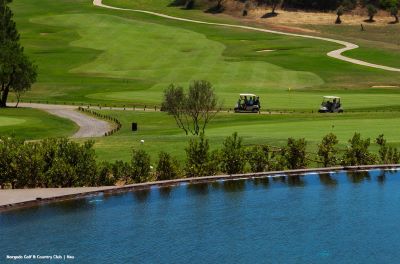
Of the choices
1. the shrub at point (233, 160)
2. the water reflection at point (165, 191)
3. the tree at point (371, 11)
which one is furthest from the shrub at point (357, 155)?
the tree at point (371, 11)

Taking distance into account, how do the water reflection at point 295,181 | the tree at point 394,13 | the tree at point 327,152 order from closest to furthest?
the water reflection at point 295,181, the tree at point 327,152, the tree at point 394,13

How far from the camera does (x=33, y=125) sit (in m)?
81.5

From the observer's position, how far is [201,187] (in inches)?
1622

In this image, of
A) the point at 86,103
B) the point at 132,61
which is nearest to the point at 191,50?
the point at 132,61

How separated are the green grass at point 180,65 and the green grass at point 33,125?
17496 mm

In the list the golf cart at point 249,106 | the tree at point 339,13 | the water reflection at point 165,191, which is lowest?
the water reflection at point 165,191

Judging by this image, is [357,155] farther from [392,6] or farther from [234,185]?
[392,6]

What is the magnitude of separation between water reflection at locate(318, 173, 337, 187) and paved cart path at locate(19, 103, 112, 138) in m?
35.5

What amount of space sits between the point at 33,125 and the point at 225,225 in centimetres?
5082

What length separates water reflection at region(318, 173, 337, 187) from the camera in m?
42.0

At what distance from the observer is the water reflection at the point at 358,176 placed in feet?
142

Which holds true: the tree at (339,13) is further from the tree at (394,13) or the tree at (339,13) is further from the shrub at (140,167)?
the shrub at (140,167)

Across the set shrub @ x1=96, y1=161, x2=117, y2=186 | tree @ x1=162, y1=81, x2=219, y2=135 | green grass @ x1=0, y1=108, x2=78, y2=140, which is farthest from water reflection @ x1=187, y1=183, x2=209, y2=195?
green grass @ x1=0, y1=108, x2=78, y2=140

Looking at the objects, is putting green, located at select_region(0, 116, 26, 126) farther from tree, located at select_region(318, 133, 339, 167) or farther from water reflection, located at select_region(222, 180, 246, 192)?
water reflection, located at select_region(222, 180, 246, 192)
